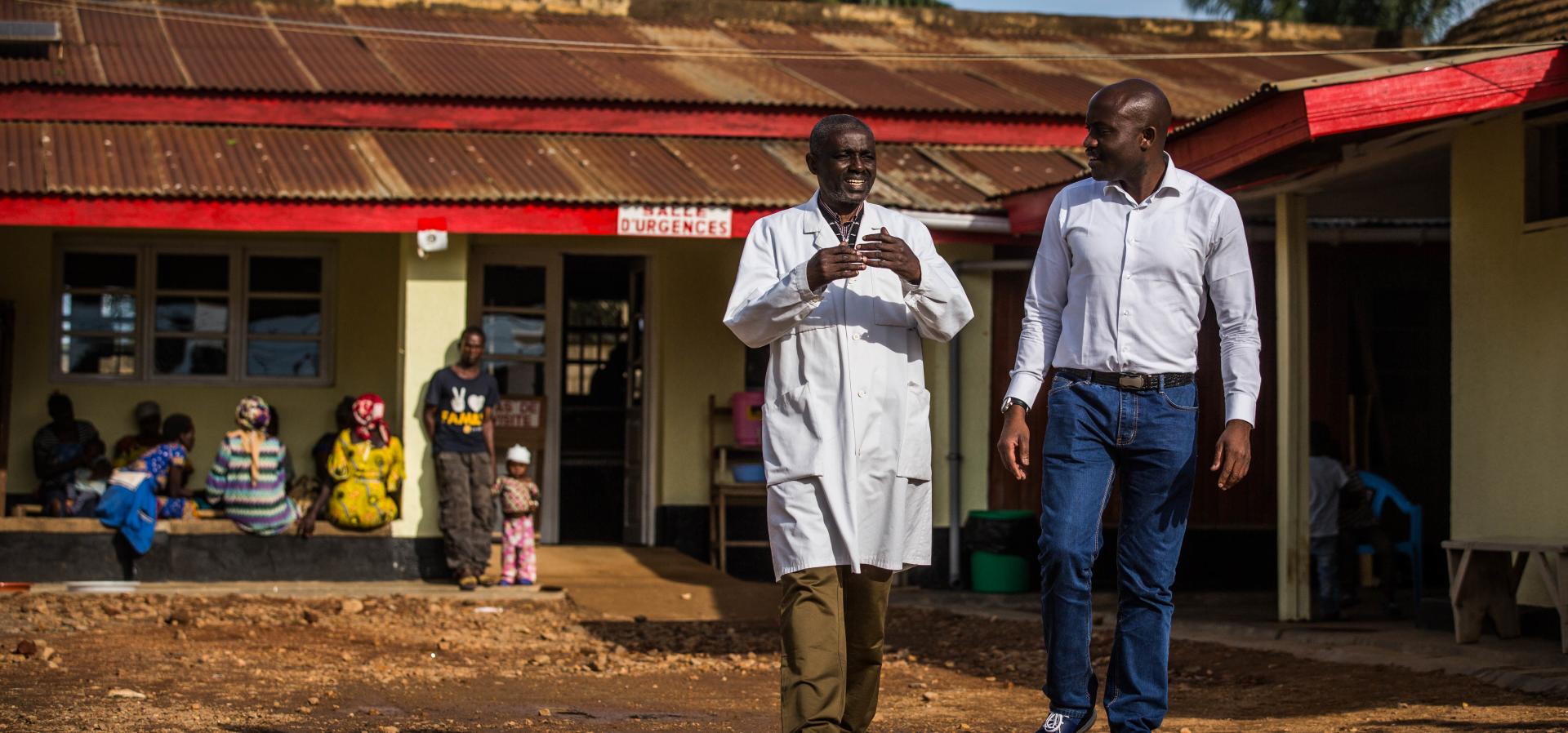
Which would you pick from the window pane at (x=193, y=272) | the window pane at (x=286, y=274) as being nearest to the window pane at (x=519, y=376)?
the window pane at (x=286, y=274)

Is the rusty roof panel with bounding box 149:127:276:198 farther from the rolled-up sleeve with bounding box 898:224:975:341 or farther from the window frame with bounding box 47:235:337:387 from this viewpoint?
the rolled-up sleeve with bounding box 898:224:975:341

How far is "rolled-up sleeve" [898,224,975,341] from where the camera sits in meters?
4.73

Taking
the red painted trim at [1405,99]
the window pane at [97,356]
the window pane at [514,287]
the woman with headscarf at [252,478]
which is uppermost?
the red painted trim at [1405,99]

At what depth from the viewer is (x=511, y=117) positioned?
1298cm

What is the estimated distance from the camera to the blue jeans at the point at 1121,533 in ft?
15.3

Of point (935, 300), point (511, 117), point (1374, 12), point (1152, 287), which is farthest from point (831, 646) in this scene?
point (1374, 12)

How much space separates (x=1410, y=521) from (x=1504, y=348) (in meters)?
2.74

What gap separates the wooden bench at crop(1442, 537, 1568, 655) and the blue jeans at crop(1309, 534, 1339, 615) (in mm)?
1416

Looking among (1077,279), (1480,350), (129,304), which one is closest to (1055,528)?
(1077,279)

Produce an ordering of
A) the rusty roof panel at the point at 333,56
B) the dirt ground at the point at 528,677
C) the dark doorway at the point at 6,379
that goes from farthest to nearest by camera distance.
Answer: the rusty roof panel at the point at 333,56 < the dark doorway at the point at 6,379 < the dirt ground at the point at 528,677

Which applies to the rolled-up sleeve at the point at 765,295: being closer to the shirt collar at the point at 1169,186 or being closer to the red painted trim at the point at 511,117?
the shirt collar at the point at 1169,186

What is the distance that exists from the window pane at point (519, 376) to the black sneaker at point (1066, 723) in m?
9.22

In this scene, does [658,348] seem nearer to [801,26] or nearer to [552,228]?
[552,228]

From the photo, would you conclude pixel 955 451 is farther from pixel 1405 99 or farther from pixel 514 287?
pixel 1405 99
